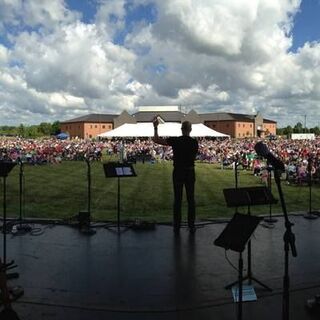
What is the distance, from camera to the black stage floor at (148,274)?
15.7ft

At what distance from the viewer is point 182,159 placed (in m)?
8.10

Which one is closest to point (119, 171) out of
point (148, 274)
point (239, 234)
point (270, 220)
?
point (148, 274)

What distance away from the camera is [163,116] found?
358ft

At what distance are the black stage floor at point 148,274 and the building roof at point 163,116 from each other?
9970 centimetres

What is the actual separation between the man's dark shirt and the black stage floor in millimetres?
1291

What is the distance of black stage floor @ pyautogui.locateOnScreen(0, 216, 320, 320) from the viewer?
479 cm

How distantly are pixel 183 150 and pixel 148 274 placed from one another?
8.92 ft

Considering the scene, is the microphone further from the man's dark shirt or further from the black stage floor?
the man's dark shirt

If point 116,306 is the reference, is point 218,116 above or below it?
above

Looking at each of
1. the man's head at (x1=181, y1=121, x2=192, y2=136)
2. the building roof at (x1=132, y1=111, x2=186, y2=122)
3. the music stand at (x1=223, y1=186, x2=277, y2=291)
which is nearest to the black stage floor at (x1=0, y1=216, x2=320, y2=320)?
the music stand at (x1=223, y1=186, x2=277, y2=291)

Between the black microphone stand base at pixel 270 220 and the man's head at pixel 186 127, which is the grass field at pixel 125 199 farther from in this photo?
the man's head at pixel 186 127

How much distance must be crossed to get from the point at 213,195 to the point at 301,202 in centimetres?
314

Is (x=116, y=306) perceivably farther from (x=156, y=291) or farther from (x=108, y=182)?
(x=108, y=182)

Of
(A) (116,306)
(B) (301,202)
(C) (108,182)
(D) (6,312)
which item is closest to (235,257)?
(A) (116,306)
